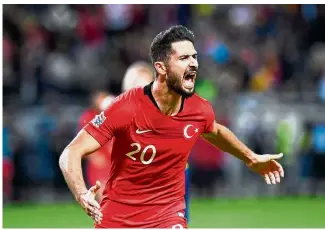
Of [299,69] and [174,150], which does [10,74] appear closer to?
[299,69]

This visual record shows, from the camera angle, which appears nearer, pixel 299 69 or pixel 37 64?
pixel 37 64

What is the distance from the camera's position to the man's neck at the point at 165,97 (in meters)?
7.26

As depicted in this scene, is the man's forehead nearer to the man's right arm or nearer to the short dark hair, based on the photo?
the short dark hair

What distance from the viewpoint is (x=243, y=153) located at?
25.7ft

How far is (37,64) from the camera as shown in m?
17.7

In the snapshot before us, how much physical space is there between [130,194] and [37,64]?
35.3 feet

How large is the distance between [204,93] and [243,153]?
9753 millimetres

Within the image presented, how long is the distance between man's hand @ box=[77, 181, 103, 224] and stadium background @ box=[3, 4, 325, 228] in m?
7.17

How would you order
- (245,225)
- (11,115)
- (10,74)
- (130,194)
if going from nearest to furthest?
1. (130,194)
2. (245,225)
3. (11,115)
4. (10,74)

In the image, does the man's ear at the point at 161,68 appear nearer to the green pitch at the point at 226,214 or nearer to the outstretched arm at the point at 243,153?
the outstretched arm at the point at 243,153

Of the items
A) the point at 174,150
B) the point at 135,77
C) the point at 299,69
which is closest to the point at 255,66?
the point at 299,69

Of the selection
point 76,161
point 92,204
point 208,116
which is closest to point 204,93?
point 208,116

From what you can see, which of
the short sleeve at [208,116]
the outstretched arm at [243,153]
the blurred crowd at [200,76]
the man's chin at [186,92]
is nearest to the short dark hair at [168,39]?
the man's chin at [186,92]

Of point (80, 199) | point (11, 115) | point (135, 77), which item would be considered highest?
point (11, 115)
